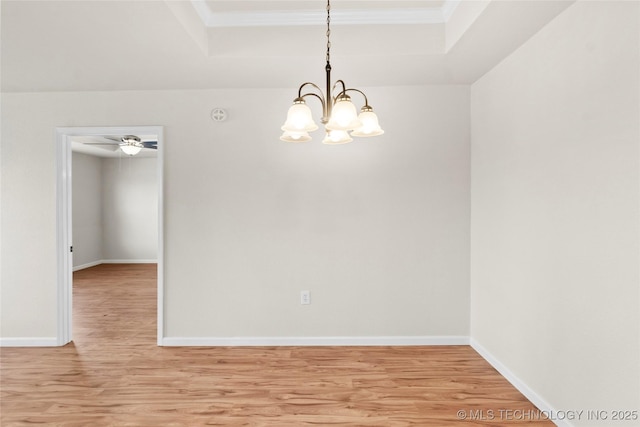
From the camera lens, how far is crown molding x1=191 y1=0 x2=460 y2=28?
2469 millimetres

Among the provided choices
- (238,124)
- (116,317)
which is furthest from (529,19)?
(116,317)

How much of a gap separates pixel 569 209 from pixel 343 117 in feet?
4.78

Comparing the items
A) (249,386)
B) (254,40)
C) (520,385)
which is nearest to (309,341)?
(249,386)

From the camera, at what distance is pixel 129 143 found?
5.45 metres

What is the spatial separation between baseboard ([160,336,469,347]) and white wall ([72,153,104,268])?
541 centimetres

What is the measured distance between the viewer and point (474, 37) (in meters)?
2.25

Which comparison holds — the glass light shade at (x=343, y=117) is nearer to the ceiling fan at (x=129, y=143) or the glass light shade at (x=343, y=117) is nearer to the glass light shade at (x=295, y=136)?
the glass light shade at (x=295, y=136)

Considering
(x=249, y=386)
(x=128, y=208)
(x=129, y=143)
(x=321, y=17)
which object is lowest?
(x=249, y=386)

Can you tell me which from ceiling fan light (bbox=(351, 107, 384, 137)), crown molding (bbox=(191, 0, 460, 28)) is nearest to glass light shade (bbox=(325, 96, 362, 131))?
ceiling fan light (bbox=(351, 107, 384, 137))

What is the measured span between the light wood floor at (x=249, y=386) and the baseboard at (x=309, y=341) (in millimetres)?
68

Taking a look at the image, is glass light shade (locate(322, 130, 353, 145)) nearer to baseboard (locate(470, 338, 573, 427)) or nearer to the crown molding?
the crown molding

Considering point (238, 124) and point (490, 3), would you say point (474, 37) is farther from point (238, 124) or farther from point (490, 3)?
point (238, 124)

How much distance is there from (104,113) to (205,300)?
1.98 meters

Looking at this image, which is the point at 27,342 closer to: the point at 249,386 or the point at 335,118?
the point at 249,386
